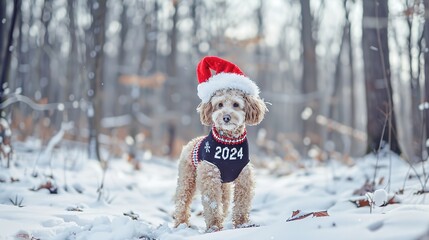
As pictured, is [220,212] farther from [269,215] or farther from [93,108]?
[93,108]

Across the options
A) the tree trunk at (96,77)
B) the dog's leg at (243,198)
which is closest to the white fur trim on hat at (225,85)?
the dog's leg at (243,198)

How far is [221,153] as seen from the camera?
4.00 m

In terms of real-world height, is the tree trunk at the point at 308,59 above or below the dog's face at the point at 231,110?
above

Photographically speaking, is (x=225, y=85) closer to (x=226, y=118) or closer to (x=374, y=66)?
(x=226, y=118)

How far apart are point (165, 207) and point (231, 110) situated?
7.61 ft

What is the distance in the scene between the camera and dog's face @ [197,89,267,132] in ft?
13.1

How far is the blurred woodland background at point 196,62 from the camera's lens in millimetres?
6527

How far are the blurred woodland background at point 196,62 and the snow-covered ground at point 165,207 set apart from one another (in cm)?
72

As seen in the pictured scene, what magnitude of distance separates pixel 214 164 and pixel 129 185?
3058 mm

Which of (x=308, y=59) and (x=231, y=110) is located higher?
(x=308, y=59)

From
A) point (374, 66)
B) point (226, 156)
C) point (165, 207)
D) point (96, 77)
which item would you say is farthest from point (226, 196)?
point (96, 77)

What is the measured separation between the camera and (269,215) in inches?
201

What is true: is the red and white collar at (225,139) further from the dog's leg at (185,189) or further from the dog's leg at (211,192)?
the dog's leg at (185,189)

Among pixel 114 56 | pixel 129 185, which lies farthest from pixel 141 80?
pixel 114 56
